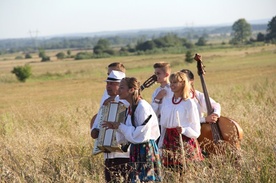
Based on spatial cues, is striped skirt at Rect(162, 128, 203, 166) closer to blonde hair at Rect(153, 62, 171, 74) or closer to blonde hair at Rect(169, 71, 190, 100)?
blonde hair at Rect(169, 71, 190, 100)

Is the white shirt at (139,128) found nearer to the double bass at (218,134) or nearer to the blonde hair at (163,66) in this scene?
the double bass at (218,134)

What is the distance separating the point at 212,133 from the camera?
22.5 ft

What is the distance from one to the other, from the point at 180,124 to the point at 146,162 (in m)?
0.79

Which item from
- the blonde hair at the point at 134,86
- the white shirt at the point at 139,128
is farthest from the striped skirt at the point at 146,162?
the blonde hair at the point at 134,86

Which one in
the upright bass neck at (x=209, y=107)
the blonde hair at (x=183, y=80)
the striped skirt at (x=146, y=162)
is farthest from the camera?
the upright bass neck at (x=209, y=107)

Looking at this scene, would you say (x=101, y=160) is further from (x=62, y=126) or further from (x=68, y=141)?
(x=62, y=126)

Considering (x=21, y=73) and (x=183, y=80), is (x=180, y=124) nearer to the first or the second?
(x=183, y=80)

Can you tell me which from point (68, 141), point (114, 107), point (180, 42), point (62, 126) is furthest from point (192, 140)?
point (180, 42)

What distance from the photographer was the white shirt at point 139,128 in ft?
18.1

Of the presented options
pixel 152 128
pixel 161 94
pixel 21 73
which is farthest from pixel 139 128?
pixel 21 73

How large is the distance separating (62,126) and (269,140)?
4911 millimetres

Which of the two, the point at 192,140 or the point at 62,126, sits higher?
the point at 192,140

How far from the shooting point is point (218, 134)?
6793 mm

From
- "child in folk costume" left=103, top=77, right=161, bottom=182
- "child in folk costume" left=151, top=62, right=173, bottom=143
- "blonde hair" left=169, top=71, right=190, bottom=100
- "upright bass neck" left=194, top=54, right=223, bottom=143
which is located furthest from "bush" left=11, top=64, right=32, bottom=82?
"child in folk costume" left=103, top=77, right=161, bottom=182
